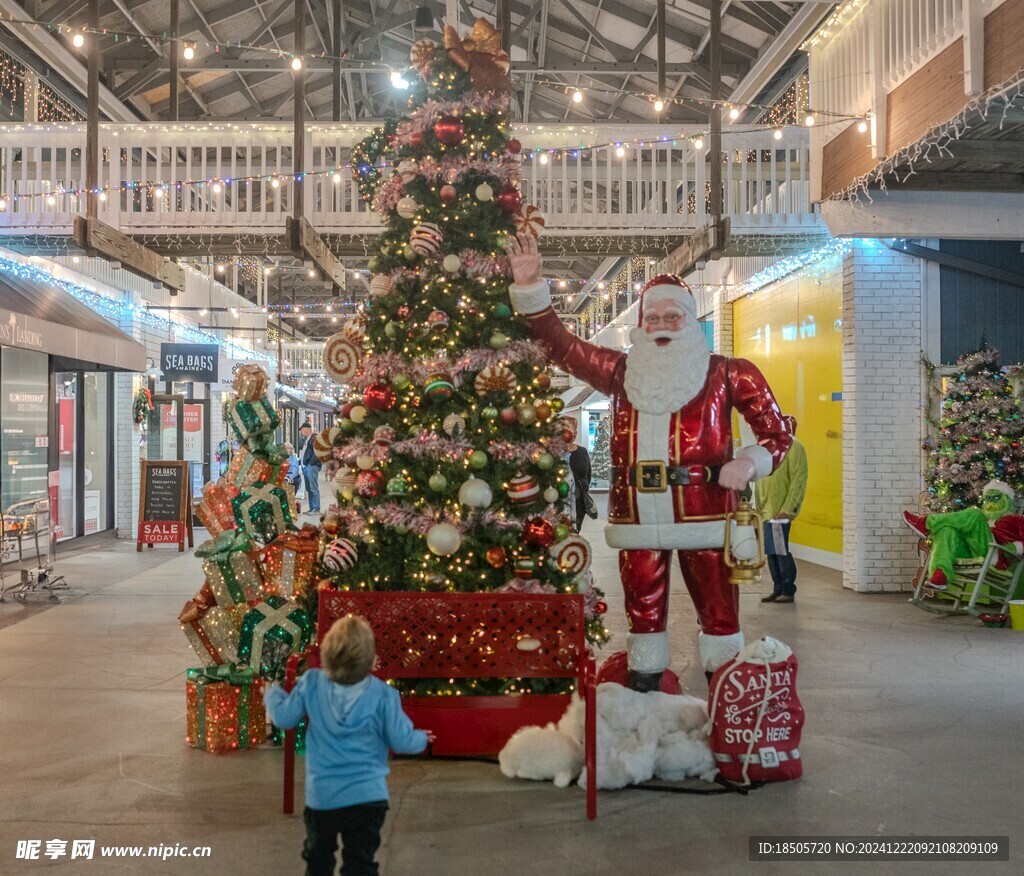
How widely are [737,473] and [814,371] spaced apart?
767 centimetres

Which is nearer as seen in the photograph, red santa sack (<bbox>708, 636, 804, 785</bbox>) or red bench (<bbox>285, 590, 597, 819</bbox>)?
red santa sack (<bbox>708, 636, 804, 785</bbox>)

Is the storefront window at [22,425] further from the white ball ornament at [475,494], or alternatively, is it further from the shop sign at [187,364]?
the white ball ornament at [475,494]

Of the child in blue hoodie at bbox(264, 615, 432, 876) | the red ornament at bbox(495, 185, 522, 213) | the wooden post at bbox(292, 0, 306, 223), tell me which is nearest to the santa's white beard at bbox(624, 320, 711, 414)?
the red ornament at bbox(495, 185, 522, 213)

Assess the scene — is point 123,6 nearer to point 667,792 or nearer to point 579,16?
point 579,16

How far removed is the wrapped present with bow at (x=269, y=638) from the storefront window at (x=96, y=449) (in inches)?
441

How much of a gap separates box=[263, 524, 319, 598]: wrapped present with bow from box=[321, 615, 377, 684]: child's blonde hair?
2215 millimetres

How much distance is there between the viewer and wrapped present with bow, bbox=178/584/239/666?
490 cm

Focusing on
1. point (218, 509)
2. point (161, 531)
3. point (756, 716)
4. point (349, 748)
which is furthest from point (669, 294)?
point (161, 531)

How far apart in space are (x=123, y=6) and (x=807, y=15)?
9.12 m

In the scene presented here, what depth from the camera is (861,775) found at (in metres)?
4.39

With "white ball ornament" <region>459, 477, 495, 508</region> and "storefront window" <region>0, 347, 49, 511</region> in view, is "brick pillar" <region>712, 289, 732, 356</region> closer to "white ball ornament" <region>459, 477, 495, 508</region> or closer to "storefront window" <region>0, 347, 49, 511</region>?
"storefront window" <region>0, 347, 49, 511</region>

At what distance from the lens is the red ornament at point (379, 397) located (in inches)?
197

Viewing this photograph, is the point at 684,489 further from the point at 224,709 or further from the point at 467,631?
the point at 224,709

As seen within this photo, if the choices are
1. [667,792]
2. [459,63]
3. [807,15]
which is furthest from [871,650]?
[807,15]
